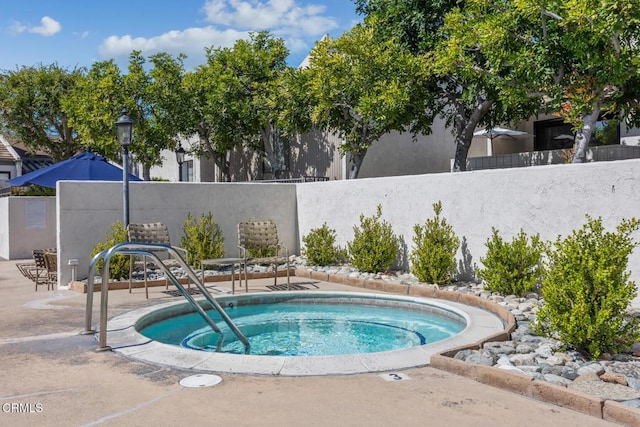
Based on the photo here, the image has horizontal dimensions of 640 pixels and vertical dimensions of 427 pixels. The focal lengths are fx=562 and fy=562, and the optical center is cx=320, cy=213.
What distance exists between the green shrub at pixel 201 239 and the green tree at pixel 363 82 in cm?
513

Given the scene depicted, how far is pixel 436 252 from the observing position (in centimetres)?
918

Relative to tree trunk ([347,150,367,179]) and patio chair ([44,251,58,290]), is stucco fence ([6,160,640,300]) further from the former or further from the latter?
tree trunk ([347,150,367,179])

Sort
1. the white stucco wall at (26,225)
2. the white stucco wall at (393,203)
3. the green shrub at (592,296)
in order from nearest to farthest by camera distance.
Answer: the green shrub at (592,296), the white stucco wall at (393,203), the white stucco wall at (26,225)

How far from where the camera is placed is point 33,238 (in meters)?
16.4

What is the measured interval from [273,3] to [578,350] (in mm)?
23806

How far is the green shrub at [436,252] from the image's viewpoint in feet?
30.1

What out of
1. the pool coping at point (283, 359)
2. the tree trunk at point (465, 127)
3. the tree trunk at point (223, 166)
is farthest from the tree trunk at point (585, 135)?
the tree trunk at point (223, 166)

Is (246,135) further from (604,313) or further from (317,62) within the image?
(604,313)

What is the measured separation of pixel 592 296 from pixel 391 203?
6031mm

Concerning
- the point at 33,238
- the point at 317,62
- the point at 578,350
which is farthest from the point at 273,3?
the point at 578,350

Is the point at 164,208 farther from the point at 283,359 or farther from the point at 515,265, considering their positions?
the point at 283,359

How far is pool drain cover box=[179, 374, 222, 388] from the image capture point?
4562 mm

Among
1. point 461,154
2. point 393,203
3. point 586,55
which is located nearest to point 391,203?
point 393,203

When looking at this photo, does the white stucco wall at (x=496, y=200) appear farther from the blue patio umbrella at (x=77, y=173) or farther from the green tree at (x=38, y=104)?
the green tree at (x=38, y=104)
